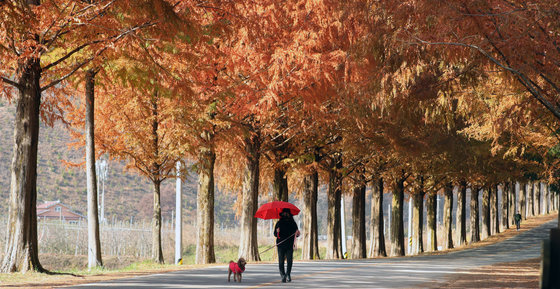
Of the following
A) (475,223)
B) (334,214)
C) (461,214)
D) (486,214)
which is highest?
(334,214)

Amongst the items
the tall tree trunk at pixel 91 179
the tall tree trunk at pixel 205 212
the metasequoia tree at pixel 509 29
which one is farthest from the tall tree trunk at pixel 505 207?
the metasequoia tree at pixel 509 29

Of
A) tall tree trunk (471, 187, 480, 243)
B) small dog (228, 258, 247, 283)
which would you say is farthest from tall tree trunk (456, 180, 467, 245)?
small dog (228, 258, 247, 283)

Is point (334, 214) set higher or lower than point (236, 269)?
higher

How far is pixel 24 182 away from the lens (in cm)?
1587

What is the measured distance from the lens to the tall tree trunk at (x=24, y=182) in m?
15.7

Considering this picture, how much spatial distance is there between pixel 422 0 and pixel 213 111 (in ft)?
33.7

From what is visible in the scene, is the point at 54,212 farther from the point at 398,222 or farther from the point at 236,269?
the point at 236,269

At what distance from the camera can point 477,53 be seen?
15719 millimetres

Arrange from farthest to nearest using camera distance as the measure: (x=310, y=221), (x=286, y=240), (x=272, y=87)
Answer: (x=310, y=221), (x=272, y=87), (x=286, y=240)

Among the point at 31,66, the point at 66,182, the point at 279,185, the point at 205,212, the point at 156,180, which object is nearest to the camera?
the point at 31,66

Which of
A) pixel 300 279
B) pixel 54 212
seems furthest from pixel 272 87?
pixel 54 212

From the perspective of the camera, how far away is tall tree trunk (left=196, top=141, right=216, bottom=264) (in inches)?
1016

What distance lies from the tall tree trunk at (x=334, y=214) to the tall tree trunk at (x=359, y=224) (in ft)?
4.51

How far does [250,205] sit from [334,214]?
33.0 ft
